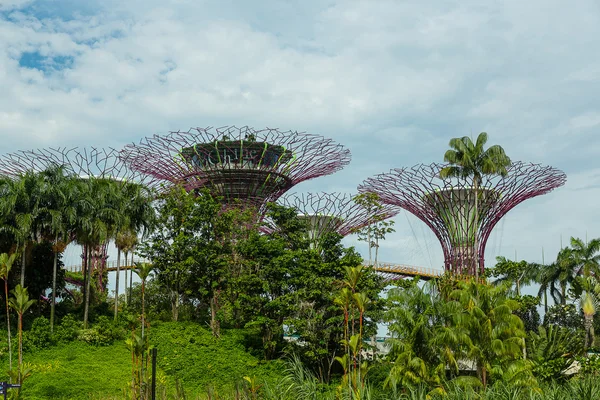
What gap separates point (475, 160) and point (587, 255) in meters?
8.31

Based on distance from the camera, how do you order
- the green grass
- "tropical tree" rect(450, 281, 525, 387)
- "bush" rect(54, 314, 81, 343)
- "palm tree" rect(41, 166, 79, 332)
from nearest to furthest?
"tropical tree" rect(450, 281, 525, 387) < the green grass < "bush" rect(54, 314, 81, 343) < "palm tree" rect(41, 166, 79, 332)

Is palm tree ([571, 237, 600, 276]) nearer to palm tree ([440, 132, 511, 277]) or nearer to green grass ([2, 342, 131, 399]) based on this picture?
palm tree ([440, 132, 511, 277])

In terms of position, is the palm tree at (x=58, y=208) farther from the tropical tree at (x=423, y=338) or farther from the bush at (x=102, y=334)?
the tropical tree at (x=423, y=338)

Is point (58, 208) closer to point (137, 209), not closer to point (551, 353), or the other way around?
point (137, 209)

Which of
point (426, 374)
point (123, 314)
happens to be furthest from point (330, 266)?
point (123, 314)

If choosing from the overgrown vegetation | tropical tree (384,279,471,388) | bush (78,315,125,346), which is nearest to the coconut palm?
the overgrown vegetation

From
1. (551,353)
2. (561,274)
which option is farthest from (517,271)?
(551,353)

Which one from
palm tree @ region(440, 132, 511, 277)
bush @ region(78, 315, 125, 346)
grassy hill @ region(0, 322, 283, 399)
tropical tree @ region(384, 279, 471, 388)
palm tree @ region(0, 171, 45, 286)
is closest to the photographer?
tropical tree @ region(384, 279, 471, 388)

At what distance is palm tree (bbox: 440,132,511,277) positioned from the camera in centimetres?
3650

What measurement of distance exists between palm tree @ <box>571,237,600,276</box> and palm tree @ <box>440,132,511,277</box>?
592 centimetres

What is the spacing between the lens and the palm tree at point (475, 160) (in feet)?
120

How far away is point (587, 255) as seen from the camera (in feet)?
127

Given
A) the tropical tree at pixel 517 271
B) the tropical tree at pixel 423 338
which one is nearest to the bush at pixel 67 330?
the tropical tree at pixel 423 338

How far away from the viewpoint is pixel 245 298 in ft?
92.1
